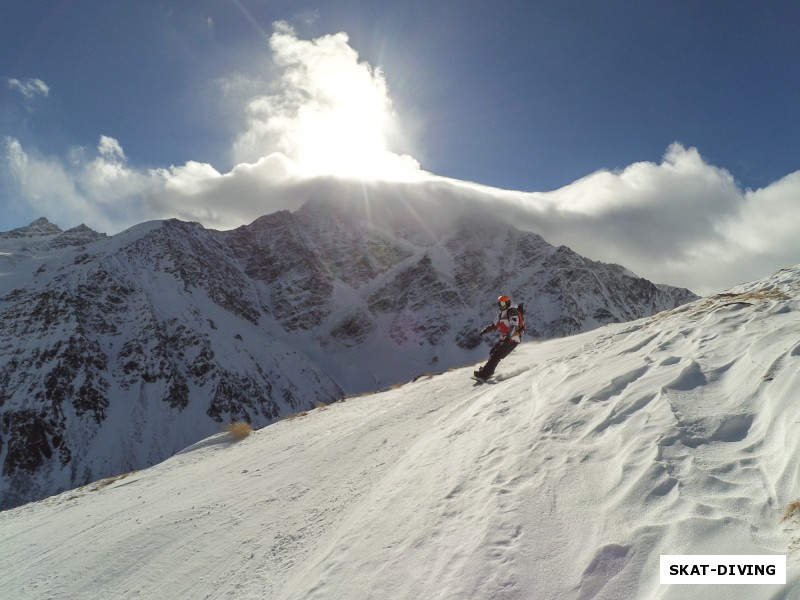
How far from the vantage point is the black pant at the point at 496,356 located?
13820 mm

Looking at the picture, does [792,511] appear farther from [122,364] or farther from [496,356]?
[122,364]

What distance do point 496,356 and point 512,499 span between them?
944 cm

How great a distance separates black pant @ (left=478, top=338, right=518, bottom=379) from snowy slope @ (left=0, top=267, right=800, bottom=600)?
3652mm

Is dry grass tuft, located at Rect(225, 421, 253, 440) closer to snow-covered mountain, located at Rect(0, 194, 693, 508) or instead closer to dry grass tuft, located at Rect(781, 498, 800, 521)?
dry grass tuft, located at Rect(781, 498, 800, 521)

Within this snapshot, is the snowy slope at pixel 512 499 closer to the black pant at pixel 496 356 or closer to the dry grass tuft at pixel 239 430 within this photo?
the dry grass tuft at pixel 239 430

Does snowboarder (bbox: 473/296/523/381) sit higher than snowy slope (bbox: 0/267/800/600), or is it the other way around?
snowboarder (bbox: 473/296/523/381)

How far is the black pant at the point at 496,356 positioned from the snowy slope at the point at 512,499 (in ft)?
12.0

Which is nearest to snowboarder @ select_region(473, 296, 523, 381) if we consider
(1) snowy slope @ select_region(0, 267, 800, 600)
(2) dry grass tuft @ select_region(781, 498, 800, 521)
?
(1) snowy slope @ select_region(0, 267, 800, 600)

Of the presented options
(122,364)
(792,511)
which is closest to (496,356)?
(792,511)

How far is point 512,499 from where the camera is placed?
494cm

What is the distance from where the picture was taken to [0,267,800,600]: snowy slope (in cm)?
378

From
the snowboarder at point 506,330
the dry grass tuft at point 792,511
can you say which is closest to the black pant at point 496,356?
the snowboarder at point 506,330

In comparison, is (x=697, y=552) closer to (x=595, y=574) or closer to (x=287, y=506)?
(x=595, y=574)

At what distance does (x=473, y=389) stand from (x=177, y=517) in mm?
7760
